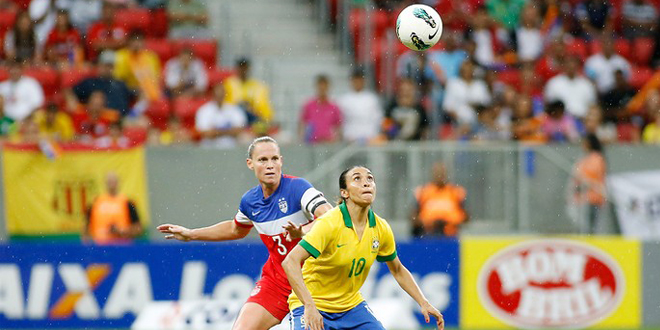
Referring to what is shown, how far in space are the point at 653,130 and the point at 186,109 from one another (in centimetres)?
674

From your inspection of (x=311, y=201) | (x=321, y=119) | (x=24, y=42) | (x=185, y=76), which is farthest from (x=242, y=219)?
(x=24, y=42)

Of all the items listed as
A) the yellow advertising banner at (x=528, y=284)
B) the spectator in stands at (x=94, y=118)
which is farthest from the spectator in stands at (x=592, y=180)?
the spectator in stands at (x=94, y=118)

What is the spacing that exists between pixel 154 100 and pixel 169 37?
6.16ft

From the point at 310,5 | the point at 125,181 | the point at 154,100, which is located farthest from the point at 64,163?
the point at 310,5

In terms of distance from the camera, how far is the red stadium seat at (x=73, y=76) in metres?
16.3

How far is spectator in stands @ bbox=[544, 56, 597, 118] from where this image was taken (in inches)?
662

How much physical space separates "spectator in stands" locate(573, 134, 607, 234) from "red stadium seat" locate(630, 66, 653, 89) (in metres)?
3.12

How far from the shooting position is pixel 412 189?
14570mm

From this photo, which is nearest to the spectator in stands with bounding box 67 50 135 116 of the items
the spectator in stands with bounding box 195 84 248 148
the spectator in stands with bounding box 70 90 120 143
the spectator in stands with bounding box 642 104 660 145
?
the spectator in stands with bounding box 70 90 120 143

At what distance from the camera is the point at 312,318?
23.8 feet

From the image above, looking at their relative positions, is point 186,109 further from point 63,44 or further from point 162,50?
point 63,44

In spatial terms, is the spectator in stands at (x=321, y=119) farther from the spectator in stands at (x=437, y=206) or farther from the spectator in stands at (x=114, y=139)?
the spectator in stands at (x=114, y=139)

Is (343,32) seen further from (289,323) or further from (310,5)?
(289,323)

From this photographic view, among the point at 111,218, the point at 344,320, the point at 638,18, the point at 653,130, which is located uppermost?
the point at 638,18
